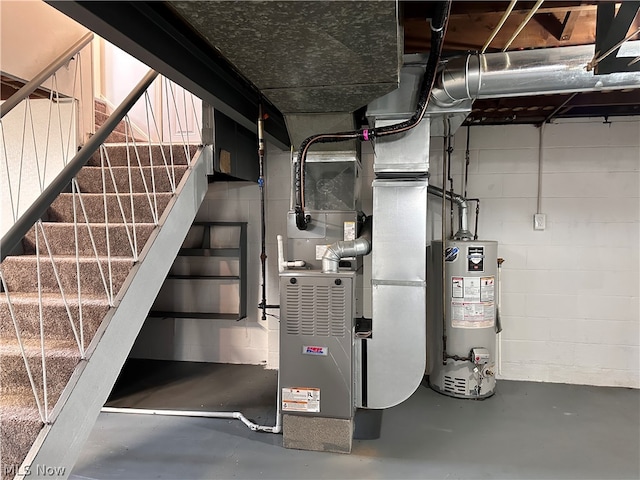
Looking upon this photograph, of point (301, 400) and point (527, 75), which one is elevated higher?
point (527, 75)

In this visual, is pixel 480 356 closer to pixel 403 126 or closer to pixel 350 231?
pixel 350 231

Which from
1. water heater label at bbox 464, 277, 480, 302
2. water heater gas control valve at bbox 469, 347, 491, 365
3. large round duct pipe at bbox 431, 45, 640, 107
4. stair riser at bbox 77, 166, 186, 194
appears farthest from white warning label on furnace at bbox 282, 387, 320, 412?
large round duct pipe at bbox 431, 45, 640, 107

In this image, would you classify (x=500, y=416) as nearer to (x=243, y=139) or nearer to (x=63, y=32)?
(x=243, y=139)

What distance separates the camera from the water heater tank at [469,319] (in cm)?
317

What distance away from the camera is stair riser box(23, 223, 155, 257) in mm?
2342

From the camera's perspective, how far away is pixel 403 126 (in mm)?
2359

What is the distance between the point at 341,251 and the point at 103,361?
146cm

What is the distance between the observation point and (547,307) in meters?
3.53

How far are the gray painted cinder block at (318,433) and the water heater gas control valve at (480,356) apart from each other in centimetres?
120

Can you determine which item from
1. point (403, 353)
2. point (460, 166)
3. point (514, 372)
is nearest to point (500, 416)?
point (514, 372)

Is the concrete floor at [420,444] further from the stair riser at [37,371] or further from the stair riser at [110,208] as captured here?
the stair riser at [110,208]

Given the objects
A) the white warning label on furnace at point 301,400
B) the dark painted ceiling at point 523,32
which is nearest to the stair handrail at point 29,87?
the dark painted ceiling at point 523,32

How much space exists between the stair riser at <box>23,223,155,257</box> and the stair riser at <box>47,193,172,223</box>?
6.4 inches

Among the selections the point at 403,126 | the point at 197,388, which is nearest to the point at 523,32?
the point at 403,126
